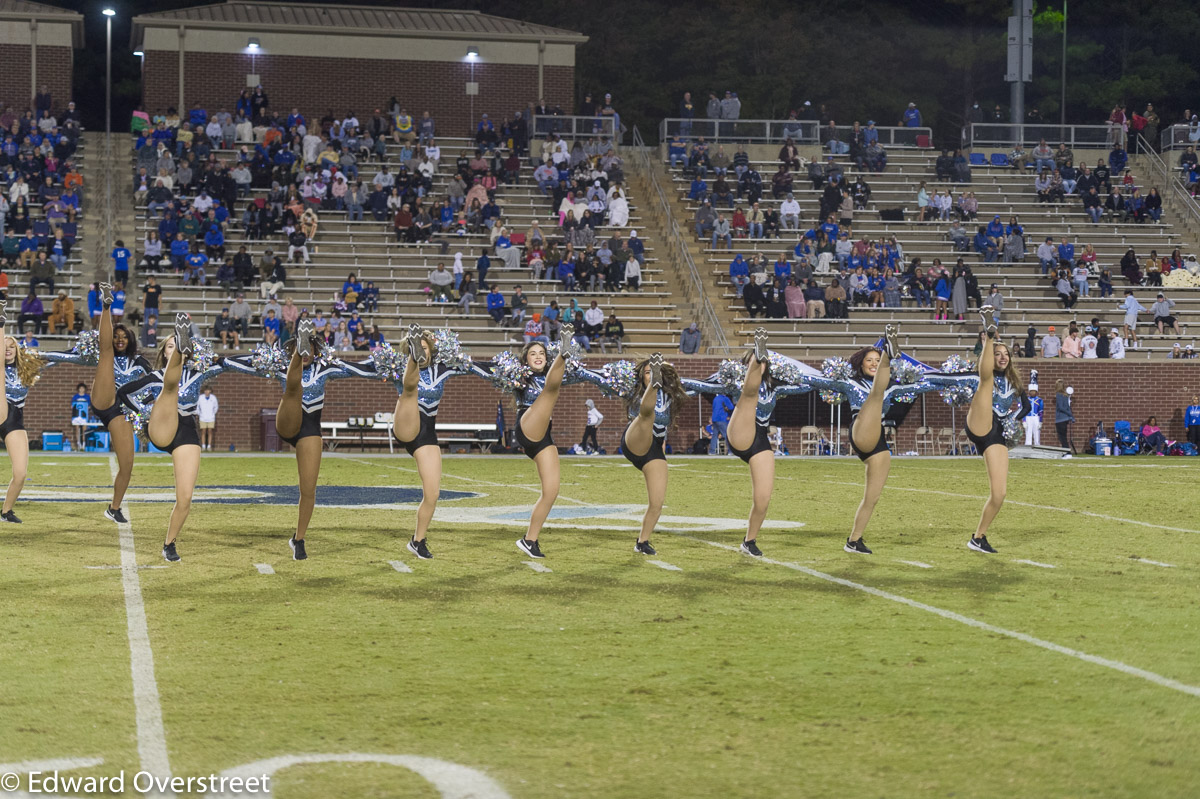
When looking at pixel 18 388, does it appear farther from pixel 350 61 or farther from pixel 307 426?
pixel 350 61

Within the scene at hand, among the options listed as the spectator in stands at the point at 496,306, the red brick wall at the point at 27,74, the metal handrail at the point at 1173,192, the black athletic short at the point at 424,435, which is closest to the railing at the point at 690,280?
the spectator in stands at the point at 496,306

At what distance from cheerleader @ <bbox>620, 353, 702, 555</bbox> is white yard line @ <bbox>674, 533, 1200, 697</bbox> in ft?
3.07

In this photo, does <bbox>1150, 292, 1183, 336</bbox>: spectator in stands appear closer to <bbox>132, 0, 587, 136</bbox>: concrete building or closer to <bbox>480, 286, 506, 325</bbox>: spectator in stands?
<bbox>480, 286, 506, 325</bbox>: spectator in stands

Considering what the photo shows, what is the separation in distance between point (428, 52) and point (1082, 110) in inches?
1063

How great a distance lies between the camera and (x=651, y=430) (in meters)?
10.7

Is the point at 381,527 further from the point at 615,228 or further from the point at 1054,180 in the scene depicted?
the point at 1054,180

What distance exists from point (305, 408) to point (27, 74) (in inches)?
1155

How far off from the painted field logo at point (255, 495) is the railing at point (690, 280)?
42.5 ft

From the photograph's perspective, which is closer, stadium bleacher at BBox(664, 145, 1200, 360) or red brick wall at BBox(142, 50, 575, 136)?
stadium bleacher at BBox(664, 145, 1200, 360)

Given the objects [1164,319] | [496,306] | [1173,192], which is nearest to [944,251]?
[1164,319]

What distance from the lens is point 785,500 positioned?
52.1ft

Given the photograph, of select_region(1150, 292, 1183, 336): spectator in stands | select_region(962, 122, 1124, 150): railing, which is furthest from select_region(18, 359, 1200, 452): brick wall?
select_region(962, 122, 1124, 150): railing

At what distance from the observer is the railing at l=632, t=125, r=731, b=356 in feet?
96.1

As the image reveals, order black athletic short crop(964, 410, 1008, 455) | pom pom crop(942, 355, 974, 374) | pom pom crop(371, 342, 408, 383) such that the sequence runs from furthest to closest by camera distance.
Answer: pom pom crop(942, 355, 974, 374)
black athletic short crop(964, 410, 1008, 455)
pom pom crop(371, 342, 408, 383)
